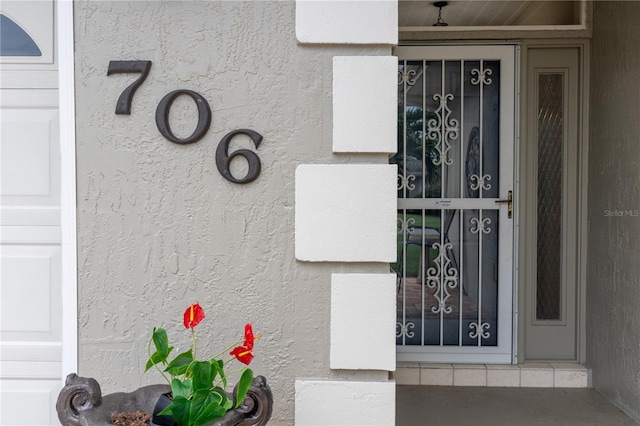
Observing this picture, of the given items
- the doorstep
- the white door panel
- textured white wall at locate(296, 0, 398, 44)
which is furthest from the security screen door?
the white door panel

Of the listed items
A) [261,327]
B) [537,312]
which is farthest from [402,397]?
[261,327]

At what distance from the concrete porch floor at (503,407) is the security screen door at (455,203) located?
0.29 metres

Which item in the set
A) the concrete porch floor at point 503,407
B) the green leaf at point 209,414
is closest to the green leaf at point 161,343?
the green leaf at point 209,414

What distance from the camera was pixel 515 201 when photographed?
147 inches

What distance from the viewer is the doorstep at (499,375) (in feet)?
12.0

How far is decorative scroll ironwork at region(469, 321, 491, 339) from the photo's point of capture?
12.5 ft

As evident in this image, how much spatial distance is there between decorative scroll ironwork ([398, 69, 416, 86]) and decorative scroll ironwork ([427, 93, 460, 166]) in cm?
18

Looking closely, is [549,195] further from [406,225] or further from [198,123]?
[198,123]

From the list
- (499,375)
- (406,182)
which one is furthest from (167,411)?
(499,375)

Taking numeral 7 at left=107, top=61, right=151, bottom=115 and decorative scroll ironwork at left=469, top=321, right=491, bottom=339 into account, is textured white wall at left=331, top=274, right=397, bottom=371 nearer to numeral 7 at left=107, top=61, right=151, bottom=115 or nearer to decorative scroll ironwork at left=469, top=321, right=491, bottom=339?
numeral 7 at left=107, top=61, right=151, bottom=115

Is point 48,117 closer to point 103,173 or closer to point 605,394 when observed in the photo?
point 103,173

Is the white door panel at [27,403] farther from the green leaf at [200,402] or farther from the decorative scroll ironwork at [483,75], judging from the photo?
the decorative scroll ironwork at [483,75]

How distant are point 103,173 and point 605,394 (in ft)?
10.3

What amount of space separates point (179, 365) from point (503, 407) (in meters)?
2.28
